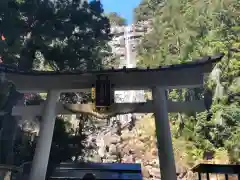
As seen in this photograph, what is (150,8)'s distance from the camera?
113ft

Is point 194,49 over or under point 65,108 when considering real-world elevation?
over

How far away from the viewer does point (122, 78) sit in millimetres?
5715

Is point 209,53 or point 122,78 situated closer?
point 122,78

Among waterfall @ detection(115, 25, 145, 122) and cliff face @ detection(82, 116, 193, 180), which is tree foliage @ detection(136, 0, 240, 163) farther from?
waterfall @ detection(115, 25, 145, 122)

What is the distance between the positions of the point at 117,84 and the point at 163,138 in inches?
55.6

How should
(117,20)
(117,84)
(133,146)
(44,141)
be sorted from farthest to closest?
(117,20)
(133,146)
(117,84)
(44,141)

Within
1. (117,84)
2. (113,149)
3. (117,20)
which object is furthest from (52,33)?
(117,20)

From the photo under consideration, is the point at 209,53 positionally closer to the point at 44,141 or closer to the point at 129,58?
the point at 44,141

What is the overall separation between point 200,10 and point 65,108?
16.2 metres

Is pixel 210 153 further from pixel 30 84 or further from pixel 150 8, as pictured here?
pixel 150 8

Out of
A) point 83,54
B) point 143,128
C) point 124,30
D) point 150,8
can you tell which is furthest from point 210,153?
point 124,30

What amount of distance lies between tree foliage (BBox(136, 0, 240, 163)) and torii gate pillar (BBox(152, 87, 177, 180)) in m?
3.56

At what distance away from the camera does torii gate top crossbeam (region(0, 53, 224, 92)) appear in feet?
18.2

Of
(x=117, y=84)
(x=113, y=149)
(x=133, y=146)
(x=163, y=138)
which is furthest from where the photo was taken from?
(x=113, y=149)
